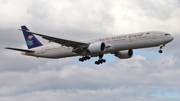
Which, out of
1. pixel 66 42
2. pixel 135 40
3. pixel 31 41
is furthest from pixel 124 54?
pixel 31 41

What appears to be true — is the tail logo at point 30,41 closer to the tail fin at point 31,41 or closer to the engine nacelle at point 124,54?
the tail fin at point 31,41

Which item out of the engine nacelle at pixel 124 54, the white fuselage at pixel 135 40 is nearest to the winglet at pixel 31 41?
the engine nacelle at pixel 124 54

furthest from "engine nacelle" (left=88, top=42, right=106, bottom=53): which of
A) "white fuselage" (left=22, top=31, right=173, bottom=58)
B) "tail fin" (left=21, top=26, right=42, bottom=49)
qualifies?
"tail fin" (left=21, top=26, right=42, bottom=49)

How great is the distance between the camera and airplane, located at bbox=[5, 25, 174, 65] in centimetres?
8306

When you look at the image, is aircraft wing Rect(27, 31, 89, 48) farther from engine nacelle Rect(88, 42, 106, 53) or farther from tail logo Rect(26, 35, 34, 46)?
tail logo Rect(26, 35, 34, 46)

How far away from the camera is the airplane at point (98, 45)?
273 ft

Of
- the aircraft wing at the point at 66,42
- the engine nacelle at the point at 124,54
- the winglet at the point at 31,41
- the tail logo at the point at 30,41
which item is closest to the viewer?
the aircraft wing at the point at 66,42

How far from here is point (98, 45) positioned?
85500mm

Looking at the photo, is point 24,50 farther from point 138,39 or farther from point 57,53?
point 138,39

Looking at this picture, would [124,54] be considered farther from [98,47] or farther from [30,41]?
[30,41]

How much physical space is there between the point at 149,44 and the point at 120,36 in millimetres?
4954

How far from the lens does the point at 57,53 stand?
3593 inches

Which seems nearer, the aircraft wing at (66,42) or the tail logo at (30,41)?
the aircraft wing at (66,42)

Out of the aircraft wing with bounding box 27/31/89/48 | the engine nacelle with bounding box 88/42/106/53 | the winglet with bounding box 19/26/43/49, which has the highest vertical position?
the winglet with bounding box 19/26/43/49
